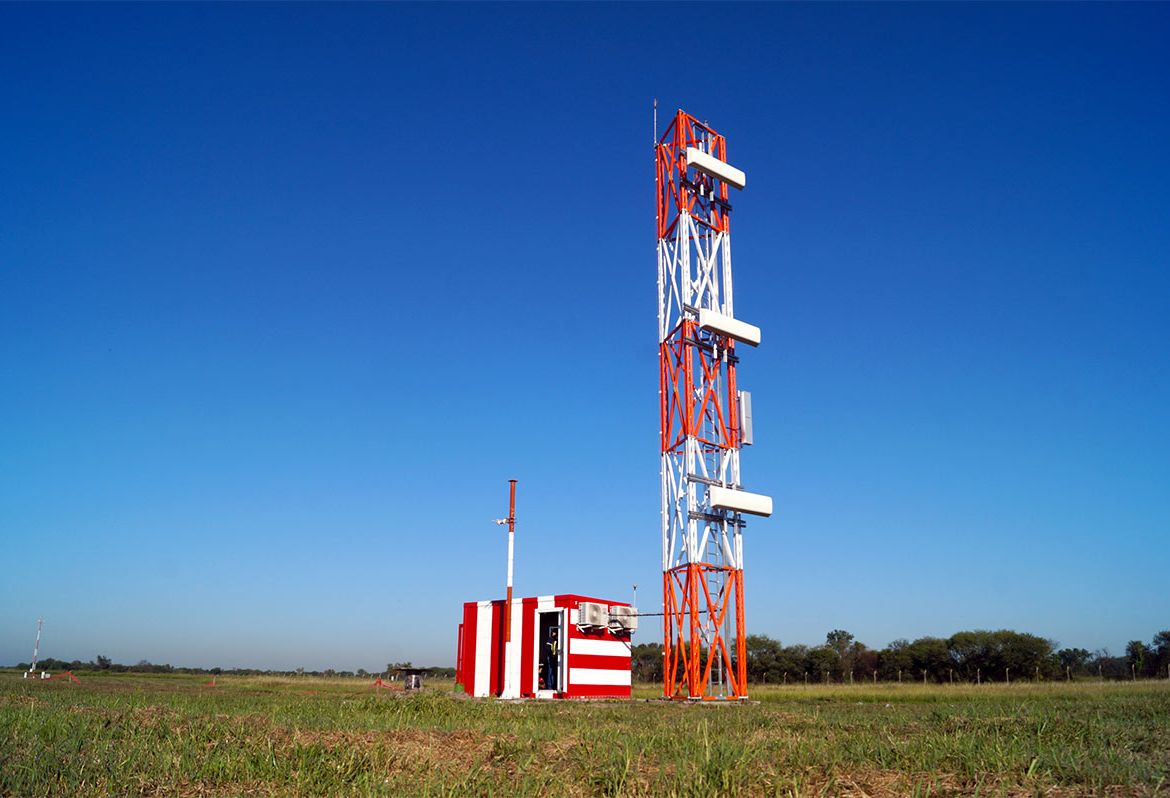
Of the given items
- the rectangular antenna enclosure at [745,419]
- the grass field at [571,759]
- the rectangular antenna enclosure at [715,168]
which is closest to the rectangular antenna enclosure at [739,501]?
the rectangular antenna enclosure at [745,419]

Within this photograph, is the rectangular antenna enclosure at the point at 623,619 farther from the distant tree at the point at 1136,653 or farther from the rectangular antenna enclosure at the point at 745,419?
the distant tree at the point at 1136,653

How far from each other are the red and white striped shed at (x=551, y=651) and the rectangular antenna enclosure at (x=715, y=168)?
61.2 ft

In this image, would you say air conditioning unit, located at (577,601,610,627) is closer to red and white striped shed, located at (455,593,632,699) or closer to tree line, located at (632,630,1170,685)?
red and white striped shed, located at (455,593,632,699)

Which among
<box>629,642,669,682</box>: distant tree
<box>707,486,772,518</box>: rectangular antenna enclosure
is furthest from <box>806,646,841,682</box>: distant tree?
<box>707,486,772,518</box>: rectangular antenna enclosure

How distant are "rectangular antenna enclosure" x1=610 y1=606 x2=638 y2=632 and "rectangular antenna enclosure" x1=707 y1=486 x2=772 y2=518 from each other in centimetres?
599

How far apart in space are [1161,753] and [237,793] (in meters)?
8.92

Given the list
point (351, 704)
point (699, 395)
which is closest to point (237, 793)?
point (351, 704)

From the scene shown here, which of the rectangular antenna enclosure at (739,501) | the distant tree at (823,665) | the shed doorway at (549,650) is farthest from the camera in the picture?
the distant tree at (823,665)

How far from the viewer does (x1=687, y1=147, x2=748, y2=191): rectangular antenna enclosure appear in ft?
120

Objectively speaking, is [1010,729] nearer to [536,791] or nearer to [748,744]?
[748,744]

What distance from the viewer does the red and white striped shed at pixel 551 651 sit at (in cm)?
3325

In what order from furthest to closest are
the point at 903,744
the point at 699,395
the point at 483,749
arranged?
the point at 699,395 < the point at 483,749 < the point at 903,744

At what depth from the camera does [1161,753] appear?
328 inches

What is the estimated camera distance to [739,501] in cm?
3284
